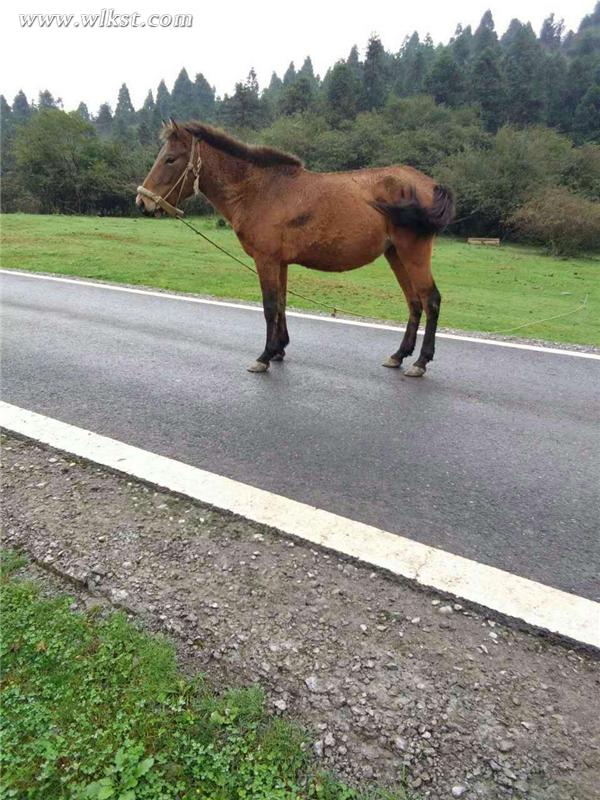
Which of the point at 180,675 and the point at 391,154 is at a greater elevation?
the point at 391,154

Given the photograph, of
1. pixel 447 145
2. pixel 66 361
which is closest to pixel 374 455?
pixel 66 361

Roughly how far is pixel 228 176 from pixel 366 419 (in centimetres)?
286

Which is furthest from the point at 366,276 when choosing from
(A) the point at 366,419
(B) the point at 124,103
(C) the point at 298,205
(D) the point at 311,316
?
(B) the point at 124,103

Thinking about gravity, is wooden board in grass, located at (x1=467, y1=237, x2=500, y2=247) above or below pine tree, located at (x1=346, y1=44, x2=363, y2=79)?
below

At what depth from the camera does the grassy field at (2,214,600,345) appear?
9109 mm

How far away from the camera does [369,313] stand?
8.73 meters

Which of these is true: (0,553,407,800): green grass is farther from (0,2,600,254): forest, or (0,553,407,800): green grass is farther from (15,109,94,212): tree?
(15,109,94,212): tree

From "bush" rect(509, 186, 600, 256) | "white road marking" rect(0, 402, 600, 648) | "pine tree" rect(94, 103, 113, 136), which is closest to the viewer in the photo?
"white road marking" rect(0, 402, 600, 648)

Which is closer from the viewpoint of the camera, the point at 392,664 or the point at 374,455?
the point at 392,664

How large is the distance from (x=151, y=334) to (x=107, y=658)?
513 centimetres

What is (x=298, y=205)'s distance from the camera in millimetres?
5023

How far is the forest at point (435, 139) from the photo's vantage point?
88.4 ft

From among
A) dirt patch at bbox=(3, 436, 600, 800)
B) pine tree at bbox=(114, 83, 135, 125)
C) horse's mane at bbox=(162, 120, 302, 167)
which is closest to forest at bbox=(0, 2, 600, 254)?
horse's mane at bbox=(162, 120, 302, 167)

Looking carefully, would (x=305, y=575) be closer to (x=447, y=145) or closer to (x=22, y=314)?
(x=22, y=314)
